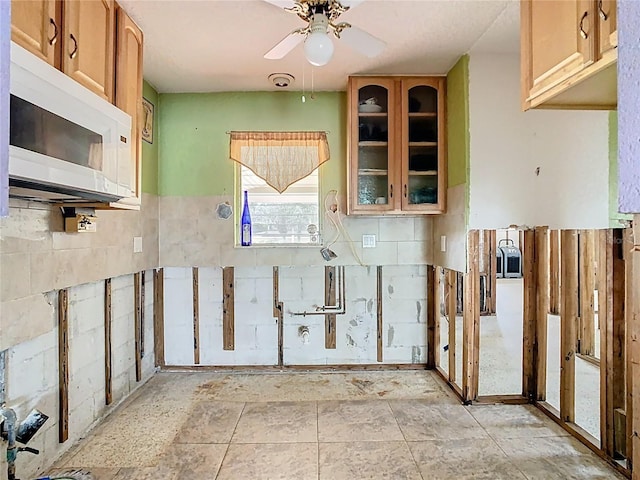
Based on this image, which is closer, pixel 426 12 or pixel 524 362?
pixel 426 12

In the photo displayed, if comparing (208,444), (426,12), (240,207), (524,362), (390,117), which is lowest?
(208,444)

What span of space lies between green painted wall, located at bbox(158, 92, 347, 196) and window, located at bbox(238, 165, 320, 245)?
220 millimetres

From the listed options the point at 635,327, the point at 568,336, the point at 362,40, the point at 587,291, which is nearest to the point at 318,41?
the point at 362,40

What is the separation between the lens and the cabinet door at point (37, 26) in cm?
132

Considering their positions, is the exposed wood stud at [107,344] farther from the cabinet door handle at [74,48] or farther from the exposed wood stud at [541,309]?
the exposed wood stud at [541,309]

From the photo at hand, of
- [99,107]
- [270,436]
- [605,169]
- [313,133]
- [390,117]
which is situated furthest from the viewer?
[313,133]

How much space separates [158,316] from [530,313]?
121 inches

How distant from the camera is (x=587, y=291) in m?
3.78

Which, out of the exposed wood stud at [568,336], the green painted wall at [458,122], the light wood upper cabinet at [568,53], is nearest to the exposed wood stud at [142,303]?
the green painted wall at [458,122]

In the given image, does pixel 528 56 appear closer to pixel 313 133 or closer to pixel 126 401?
pixel 313 133

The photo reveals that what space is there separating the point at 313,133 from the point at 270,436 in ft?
8.10

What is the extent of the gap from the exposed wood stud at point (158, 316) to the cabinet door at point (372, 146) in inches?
72.4

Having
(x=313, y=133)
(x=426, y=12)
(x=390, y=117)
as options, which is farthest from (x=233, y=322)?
(x=426, y=12)

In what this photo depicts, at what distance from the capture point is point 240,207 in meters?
3.72
